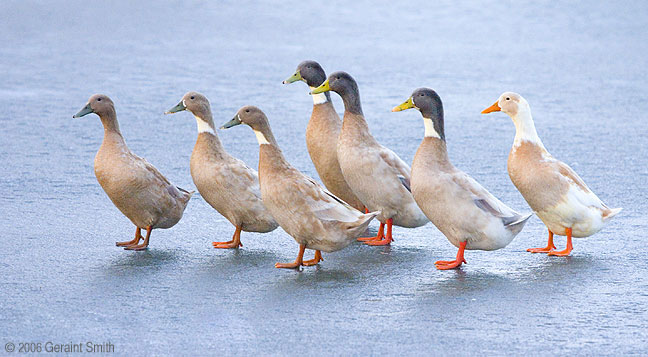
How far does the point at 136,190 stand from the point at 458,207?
220cm

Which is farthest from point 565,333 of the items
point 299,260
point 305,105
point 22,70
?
point 22,70

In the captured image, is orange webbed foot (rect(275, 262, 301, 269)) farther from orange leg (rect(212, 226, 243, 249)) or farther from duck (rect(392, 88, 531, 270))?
duck (rect(392, 88, 531, 270))

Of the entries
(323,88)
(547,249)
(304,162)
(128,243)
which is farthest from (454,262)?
(304,162)

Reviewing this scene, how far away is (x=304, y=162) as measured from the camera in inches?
370

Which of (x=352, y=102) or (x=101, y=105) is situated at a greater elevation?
(x=352, y=102)

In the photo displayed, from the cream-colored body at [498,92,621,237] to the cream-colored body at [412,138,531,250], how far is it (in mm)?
420

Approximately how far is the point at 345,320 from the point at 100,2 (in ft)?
48.0

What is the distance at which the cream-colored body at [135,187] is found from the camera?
6777 millimetres

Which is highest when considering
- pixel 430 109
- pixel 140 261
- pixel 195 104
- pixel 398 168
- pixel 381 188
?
pixel 430 109

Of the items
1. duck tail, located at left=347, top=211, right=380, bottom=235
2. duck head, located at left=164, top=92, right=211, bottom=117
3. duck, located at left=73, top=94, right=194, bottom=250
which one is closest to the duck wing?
duck tail, located at left=347, top=211, right=380, bottom=235

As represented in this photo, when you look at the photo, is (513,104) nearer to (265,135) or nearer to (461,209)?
(461,209)

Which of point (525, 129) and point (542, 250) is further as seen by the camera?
point (525, 129)

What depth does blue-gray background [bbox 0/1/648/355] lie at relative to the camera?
210 inches

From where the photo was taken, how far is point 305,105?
1195cm
